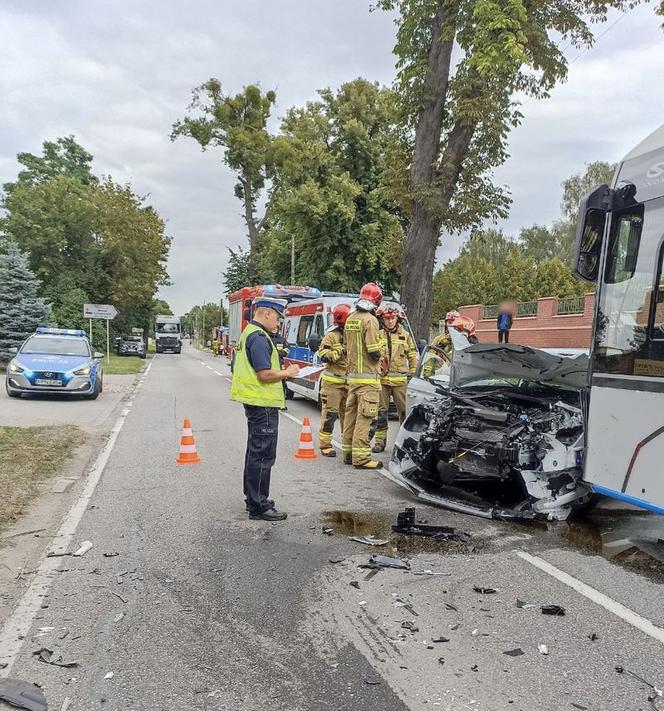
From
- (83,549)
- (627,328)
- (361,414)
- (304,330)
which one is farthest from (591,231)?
(304,330)

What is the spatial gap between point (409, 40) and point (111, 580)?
13757 mm

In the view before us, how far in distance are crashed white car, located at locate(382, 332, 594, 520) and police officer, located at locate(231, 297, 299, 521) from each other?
1520mm

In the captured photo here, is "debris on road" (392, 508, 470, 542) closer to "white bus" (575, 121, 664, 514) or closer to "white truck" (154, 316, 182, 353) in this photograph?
"white bus" (575, 121, 664, 514)

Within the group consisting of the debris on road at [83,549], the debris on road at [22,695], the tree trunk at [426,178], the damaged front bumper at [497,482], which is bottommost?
the debris on road at [83,549]

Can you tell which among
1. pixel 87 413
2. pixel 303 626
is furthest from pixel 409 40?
pixel 303 626

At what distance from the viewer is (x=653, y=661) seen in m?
3.16

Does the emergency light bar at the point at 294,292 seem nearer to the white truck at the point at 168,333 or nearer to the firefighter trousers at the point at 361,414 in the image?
the firefighter trousers at the point at 361,414

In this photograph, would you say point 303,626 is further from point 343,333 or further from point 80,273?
point 80,273

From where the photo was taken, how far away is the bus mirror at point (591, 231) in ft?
16.2

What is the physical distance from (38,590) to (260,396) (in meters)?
2.22

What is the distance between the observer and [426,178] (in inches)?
556

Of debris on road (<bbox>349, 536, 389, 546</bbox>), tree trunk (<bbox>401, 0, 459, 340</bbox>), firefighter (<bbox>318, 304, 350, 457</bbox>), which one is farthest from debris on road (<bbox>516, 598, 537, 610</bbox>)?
tree trunk (<bbox>401, 0, 459, 340</bbox>)

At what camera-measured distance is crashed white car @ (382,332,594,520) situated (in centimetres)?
528

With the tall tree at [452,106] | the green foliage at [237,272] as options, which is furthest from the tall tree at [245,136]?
the tall tree at [452,106]
